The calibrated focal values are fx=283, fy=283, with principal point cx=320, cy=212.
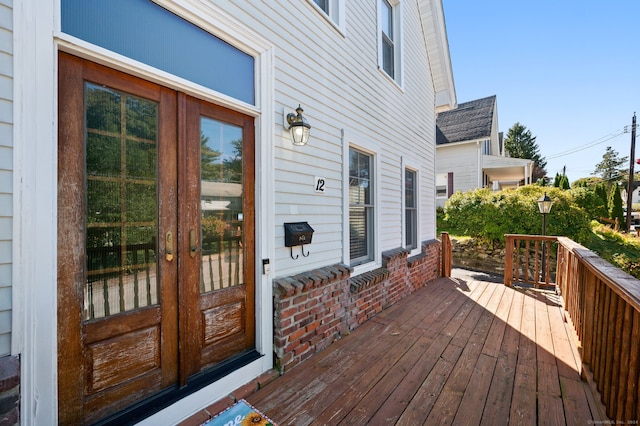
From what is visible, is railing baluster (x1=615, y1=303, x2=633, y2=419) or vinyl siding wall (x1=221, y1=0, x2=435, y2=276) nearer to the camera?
railing baluster (x1=615, y1=303, x2=633, y2=419)

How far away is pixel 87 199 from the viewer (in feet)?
5.04

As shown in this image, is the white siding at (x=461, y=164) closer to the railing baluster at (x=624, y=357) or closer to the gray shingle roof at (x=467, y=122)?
the gray shingle roof at (x=467, y=122)

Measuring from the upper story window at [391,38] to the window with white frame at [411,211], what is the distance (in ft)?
6.01

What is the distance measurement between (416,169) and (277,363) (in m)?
4.53

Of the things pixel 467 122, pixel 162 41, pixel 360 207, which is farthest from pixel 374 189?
pixel 467 122

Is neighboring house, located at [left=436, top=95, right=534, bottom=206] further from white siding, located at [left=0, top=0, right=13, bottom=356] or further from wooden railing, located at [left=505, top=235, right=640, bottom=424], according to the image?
white siding, located at [left=0, top=0, right=13, bottom=356]

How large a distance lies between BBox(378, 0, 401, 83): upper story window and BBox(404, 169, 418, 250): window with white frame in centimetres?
183

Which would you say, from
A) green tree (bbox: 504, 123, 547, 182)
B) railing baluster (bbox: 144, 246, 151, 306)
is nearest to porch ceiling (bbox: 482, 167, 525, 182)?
railing baluster (bbox: 144, 246, 151, 306)

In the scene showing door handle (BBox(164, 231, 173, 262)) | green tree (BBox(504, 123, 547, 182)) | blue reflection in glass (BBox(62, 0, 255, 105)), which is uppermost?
green tree (BBox(504, 123, 547, 182))

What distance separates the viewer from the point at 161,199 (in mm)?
1824

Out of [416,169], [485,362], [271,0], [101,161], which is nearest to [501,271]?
[416,169]

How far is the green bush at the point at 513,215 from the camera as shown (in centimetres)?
805

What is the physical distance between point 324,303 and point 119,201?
6.67 ft

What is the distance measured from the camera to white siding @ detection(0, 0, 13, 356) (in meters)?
1.23
